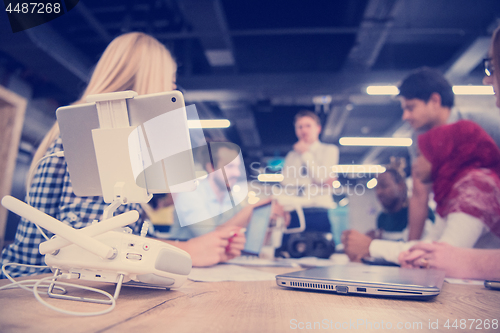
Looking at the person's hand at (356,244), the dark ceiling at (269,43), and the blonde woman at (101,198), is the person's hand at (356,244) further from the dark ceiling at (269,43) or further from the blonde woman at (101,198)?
the dark ceiling at (269,43)

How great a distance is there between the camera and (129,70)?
2.81ft

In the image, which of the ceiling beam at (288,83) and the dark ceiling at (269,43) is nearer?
the dark ceiling at (269,43)

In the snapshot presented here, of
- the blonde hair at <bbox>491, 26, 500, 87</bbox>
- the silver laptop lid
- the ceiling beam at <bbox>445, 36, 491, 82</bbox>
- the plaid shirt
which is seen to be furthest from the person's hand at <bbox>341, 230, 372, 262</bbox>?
the ceiling beam at <bbox>445, 36, 491, 82</bbox>

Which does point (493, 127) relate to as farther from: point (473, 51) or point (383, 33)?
point (473, 51)

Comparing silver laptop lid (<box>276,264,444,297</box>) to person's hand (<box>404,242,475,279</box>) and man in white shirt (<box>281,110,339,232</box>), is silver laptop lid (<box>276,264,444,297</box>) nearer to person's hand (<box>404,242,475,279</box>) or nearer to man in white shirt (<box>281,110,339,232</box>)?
person's hand (<box>404,242,475,279</box>)

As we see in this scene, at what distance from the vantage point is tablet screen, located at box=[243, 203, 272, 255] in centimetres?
128

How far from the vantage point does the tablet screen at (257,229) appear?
4.19 ft

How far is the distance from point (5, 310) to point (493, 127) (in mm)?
1692

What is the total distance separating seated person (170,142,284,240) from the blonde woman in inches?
18.9

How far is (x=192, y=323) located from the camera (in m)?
0.35

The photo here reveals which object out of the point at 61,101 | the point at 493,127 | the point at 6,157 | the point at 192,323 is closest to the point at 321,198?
the point at 493,127

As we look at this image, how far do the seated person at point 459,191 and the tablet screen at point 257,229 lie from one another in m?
0.35

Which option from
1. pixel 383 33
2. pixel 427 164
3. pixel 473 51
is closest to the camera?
pixel 427 164

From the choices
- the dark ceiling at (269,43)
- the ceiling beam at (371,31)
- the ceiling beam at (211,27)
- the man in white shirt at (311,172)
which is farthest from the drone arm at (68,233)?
the ceiling beam at (371,31)
